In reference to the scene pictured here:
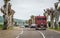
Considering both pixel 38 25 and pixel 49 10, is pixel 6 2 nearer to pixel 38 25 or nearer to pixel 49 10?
pixel 38 25

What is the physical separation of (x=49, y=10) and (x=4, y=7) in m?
33.6

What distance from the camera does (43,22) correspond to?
60.6 metres

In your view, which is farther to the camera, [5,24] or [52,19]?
[52,19]

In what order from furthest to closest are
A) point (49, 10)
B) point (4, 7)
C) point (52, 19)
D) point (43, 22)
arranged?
1. point (49, 10)
2. point (52, 19)
3. point (4, 7)
4. point (43, 22)

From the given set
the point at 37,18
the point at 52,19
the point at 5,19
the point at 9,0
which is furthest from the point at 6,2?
the point at 52,19

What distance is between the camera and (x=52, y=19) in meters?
88.5

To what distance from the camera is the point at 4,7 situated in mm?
64812

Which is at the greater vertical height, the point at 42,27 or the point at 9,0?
the point at 9,0

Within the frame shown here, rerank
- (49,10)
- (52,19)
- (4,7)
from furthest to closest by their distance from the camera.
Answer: (49,10) < (52,19) < (4,7)

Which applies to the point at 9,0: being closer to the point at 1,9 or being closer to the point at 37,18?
the point at 1,9

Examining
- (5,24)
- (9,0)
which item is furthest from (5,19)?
(9,0)

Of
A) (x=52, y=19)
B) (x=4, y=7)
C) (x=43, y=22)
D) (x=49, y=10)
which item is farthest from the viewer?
(x=49, y=10)

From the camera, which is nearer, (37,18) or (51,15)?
(37,18)

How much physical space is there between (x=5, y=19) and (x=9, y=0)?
5924 millimetres
